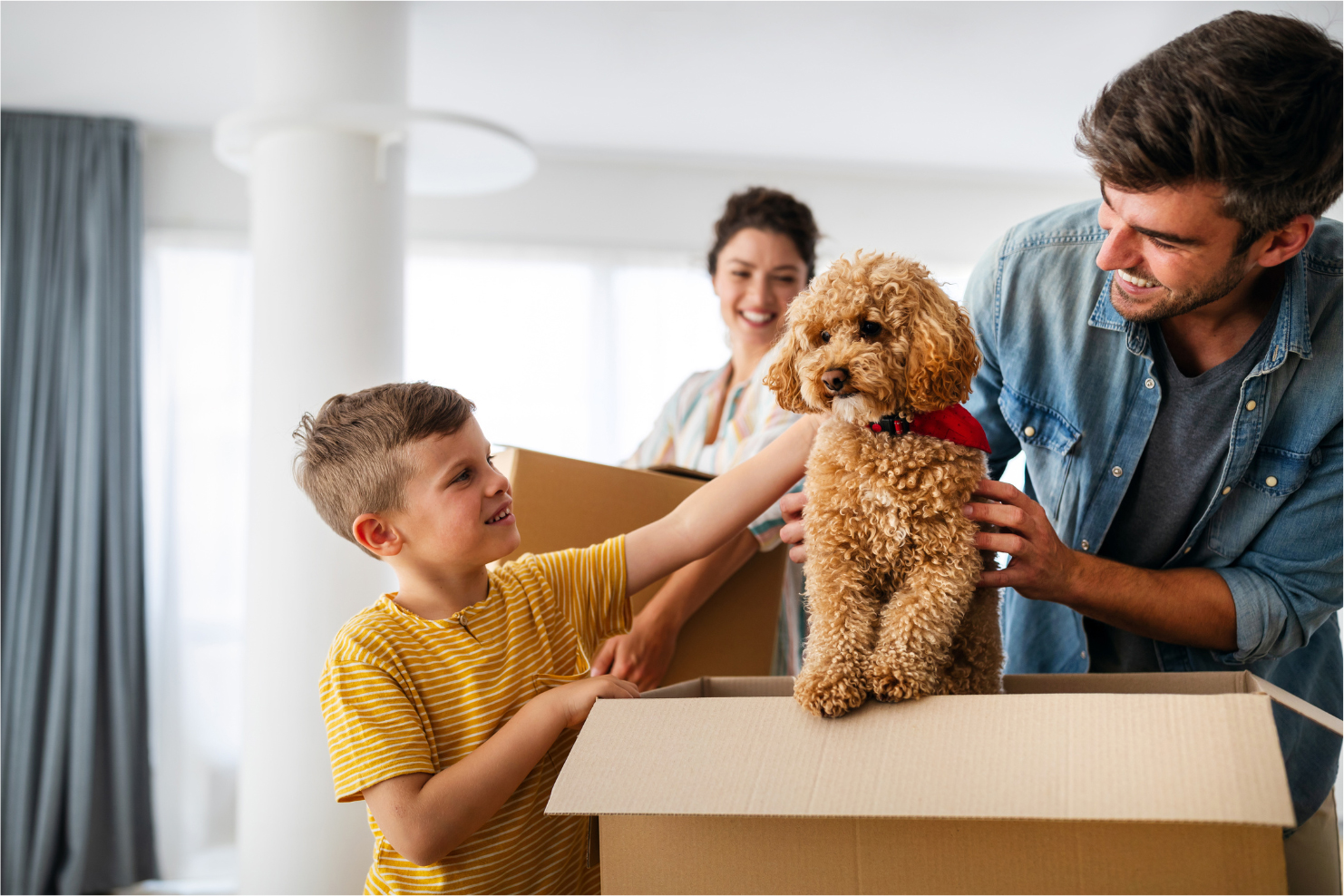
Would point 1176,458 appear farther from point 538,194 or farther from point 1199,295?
point 538,194

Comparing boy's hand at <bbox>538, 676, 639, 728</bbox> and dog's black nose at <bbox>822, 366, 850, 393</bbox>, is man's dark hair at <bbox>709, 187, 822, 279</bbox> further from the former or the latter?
boy's hand at <bbox>538, 676, 639, 728</bbox>

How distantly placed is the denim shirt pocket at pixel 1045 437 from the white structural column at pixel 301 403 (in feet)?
6.05

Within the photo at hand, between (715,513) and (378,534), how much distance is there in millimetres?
397

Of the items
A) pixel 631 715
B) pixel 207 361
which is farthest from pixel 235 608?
pixel 631 715

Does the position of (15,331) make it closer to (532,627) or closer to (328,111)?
(328,111)

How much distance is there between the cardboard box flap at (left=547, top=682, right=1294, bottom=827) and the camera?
623mm

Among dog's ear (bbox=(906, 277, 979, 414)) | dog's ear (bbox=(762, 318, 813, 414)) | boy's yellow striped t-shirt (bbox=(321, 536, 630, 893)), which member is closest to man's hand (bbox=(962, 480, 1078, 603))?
dog's ear (bbox=(906, 277, 979, 414))

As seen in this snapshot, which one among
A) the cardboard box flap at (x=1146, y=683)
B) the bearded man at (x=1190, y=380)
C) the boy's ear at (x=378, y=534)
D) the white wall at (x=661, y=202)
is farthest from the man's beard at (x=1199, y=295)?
the white wall at (x=661, y=202)

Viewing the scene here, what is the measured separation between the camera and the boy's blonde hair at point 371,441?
1.05 meters

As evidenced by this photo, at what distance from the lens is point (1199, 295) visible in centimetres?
103

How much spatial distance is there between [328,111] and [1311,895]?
99.1 inches

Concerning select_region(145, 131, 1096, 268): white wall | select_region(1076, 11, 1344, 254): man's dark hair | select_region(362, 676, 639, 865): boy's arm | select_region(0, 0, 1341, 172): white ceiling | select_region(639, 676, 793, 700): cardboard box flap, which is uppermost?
select_region(0, 0, 1341, 172): white ceiling

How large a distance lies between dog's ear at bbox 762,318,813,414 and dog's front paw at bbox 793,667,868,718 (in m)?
0.30

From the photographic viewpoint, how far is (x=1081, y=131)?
1.05m
